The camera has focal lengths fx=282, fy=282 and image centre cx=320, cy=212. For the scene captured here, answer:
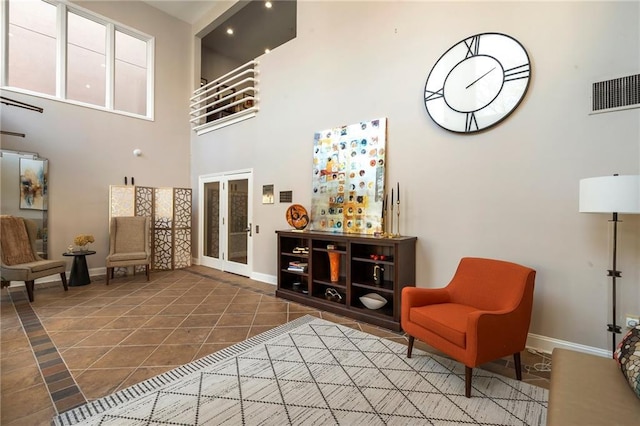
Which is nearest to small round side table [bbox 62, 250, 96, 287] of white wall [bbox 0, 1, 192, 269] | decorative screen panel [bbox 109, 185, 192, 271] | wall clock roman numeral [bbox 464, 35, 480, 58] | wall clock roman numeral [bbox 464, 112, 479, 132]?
white wall [bbox 0, 1, 192, 269]

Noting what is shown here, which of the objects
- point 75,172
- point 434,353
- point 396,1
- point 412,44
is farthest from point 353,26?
→ point 75,172

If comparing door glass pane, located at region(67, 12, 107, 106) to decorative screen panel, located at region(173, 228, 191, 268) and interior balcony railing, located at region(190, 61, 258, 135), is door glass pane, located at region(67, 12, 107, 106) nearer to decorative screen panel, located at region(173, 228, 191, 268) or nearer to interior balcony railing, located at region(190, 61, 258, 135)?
interior balcony railing, located at region(190, 61, 258, 135)

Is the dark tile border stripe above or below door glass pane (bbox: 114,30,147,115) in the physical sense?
below

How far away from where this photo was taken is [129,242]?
17.7ft

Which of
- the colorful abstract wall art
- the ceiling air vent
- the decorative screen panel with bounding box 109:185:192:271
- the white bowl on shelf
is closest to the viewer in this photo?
the ceiling air vent

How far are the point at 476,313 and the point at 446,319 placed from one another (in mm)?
278

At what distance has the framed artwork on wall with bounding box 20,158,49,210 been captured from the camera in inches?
185

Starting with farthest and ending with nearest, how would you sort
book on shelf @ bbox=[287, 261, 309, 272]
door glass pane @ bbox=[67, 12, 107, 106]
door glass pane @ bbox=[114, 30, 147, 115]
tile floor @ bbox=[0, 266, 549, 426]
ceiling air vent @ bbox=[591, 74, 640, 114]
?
1. door glass pane @ bbox=[114, 30, 147, 115]
2. door glass pane @ bbox=[67, 12, 107, 106]
3. book on shelf @ bbox=[287, 261, 309, 272]
4. ceiling air vent @ bbox=[591, 74, 640, 114]
5. tile floor @ bbox=[0, 266, 549, 426]

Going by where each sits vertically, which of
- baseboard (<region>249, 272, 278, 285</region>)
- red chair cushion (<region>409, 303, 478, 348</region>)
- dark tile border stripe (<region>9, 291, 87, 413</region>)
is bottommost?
dark tile border stripe (<region>9, 291, 87, 413</region>)

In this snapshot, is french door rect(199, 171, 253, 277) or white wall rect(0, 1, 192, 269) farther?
french door rect(199, 171, 253, 277)

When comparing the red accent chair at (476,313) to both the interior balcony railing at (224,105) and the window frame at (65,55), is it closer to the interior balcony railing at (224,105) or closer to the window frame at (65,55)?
the interior balcony railing at (224,105)

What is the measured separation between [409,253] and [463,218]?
27.5 inches

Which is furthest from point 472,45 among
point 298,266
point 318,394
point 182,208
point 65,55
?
point 65,55

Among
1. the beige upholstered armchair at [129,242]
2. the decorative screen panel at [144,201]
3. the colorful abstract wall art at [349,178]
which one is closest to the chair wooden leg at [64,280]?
the beige upholstered armchair at [129,242]
